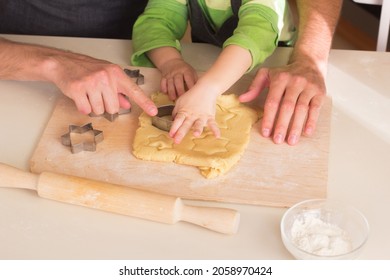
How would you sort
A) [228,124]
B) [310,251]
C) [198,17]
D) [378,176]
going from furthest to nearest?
[198,17], [228,124], [378,176], [310,251]

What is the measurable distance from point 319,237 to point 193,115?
1.08 ft

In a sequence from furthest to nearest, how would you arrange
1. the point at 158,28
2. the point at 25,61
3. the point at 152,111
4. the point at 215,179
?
1. the point at 158,28
2. the point at 25,61
3. the point at 152,111
4. the point at 215,179

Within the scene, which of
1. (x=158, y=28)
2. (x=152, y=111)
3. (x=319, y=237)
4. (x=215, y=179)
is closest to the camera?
(x=319, y=237)

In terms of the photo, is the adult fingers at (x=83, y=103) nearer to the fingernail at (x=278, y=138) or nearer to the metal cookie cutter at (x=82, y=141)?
the metal cookie cutter at (x=82, y=141)

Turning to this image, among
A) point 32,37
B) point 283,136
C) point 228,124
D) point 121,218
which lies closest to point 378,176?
point 283,136

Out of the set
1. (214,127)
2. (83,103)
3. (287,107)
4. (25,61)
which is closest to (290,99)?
(287,107)

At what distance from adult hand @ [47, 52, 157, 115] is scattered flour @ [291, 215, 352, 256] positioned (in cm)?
36

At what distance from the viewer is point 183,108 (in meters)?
1.07

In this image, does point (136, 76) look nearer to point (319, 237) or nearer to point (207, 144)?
point (207, 144)

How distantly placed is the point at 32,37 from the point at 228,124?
2.07ft

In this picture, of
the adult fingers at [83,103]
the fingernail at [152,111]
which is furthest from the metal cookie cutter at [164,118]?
the adult fingers at [83,103]

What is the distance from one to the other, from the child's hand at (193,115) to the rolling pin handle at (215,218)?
170 millimetres

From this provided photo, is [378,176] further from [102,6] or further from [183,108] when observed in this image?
[102,6]

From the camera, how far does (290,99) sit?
1120 millimetres
